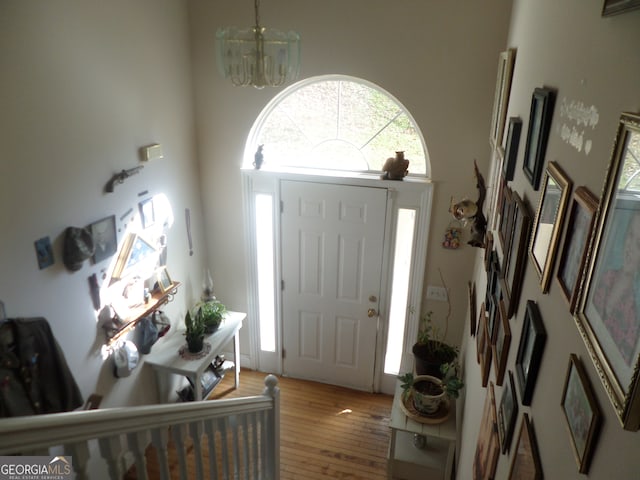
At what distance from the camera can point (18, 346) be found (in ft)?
6.83

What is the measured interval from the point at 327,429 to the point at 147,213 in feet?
7.20

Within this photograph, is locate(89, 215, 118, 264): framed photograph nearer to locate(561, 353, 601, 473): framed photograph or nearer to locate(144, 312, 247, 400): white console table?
locate(144, 312, 247, 400): white console table

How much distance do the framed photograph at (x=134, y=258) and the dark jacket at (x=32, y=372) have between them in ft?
2.06

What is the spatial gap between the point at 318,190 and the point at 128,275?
59.9 inches

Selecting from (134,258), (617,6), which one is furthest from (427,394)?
(617,6)

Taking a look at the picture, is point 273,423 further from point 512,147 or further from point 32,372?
point 512,147

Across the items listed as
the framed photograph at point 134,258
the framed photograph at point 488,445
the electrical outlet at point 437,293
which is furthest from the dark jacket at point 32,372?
the electrical outlet at point 437,293

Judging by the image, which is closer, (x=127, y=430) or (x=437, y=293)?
(x=127, y=430)

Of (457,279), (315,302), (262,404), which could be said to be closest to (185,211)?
(315,302)

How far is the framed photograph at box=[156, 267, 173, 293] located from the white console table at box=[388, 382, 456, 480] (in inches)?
71.7

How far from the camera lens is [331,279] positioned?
12.5ft

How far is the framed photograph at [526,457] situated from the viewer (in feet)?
3.22

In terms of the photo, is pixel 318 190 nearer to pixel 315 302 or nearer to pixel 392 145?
pixel 392 145

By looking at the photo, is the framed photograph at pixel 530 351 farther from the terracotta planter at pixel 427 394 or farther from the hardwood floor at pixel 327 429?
the hardwood floor at pixel 327 429
